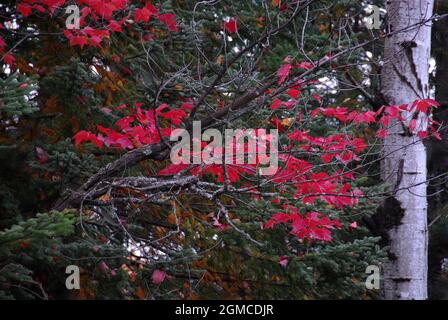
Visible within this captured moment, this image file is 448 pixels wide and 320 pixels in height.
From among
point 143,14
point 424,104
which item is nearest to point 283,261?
point 424,104

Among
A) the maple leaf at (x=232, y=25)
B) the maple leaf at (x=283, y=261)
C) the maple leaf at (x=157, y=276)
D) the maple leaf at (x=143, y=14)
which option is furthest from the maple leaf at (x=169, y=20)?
the maple leaf at (x=283, y=261)

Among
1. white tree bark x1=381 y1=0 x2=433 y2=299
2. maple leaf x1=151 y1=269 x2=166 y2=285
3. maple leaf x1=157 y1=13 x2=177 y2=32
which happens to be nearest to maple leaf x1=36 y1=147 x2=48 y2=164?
maple leaf x1=151 y1=269 x2=166 y2=285

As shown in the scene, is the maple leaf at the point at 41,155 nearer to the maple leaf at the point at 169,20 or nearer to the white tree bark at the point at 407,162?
the maple leaf at the point at 169,20

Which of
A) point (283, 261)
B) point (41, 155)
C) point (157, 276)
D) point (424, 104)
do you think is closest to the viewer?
point (424, 104)

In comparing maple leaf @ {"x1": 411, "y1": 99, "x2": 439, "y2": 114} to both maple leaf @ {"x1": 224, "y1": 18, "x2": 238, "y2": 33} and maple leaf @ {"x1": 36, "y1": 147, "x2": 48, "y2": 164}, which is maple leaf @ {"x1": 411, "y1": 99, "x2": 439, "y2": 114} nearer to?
maple leaf @ {"x1": 224, "y1": 18, "x2": 238, "y2": 33}

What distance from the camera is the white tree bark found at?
4477mm

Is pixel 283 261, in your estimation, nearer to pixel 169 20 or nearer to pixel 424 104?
pixel 424 104

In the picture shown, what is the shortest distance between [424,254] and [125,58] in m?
3.09

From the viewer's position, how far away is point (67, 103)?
4.83m

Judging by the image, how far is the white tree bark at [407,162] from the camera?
14.7ft

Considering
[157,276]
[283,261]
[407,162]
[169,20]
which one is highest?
[169,20]

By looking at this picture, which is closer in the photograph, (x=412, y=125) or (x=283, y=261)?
(x=412, y=125)

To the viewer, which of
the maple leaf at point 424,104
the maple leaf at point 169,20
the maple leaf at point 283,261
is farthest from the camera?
the maple leaf at point 283,261

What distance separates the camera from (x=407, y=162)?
176 inches
